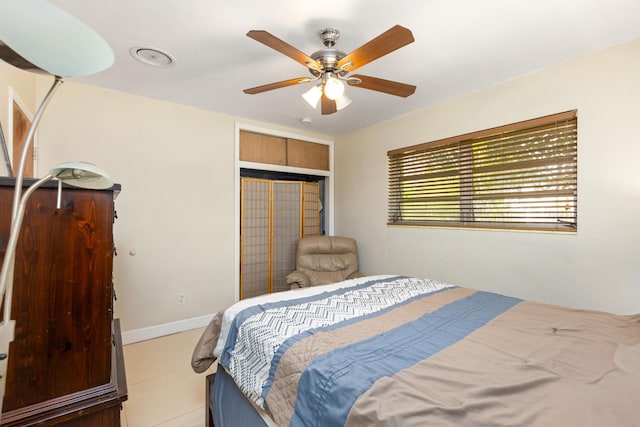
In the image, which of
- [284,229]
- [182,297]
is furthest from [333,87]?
[182,297]

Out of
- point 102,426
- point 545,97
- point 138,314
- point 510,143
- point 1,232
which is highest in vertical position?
point 545,97

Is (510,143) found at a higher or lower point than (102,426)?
higher

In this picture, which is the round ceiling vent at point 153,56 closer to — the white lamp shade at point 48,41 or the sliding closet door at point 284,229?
the white lamp shade at point 48,41

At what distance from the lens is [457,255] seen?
2.93 meters

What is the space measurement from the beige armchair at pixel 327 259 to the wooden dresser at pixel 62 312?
7.97 ft

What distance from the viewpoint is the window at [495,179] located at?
231 centimetres

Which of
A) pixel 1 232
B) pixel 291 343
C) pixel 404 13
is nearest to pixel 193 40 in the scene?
pixel 404 13

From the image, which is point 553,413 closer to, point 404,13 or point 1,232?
point 1,232

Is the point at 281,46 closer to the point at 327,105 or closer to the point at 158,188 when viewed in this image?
the point at 327,105

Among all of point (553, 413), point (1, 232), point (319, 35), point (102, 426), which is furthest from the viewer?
point (319, 35)

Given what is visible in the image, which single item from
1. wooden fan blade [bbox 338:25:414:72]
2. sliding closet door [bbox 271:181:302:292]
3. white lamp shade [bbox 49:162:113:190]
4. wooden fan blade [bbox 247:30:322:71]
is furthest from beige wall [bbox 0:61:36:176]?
sliding closet door [bbox 271:181:302:292]

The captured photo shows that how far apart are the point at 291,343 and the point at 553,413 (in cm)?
87

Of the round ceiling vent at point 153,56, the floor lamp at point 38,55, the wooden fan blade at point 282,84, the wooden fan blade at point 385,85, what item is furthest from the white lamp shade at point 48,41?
the round ceiling vent at point 153,56

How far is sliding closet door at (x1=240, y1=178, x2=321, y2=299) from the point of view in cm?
370
